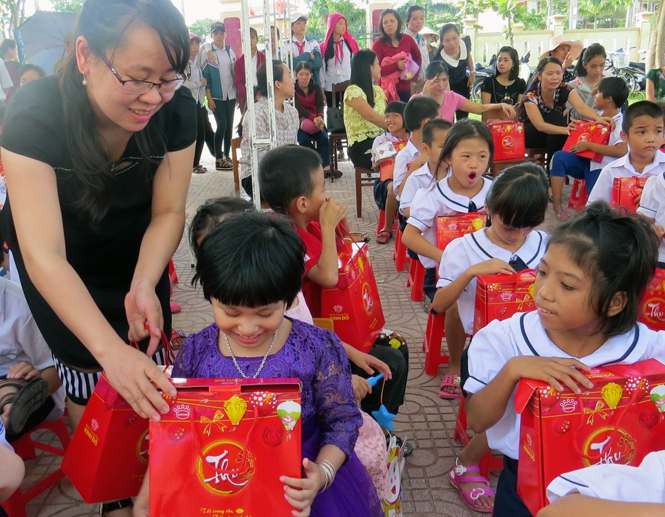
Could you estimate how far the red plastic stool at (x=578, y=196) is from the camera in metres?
5.62

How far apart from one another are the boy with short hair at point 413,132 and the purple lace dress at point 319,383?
304 centimetres

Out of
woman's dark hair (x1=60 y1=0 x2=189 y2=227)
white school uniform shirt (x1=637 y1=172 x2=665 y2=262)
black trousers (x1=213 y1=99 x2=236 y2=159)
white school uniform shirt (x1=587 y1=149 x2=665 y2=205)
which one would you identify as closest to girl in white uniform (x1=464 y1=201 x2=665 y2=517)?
woman's dark hair (x1=60 y1=0 x2=189 y2=227)

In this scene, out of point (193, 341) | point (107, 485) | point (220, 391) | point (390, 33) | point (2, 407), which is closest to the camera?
point (220, 391)

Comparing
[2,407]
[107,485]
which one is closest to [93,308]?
[107,485]

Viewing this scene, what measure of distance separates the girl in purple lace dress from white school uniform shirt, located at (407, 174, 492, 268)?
5.47 ft

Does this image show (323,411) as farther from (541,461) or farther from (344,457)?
(541,461)

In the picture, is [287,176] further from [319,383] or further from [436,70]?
[436,70]

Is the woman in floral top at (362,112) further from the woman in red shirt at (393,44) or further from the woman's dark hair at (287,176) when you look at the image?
the woman's dark hair at (287,176)

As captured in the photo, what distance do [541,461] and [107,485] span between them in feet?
3.55

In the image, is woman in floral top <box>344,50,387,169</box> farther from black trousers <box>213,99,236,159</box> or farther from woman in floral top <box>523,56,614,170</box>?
black trousers <box>213,99,236,159</box>

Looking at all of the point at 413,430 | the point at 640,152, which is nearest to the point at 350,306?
the point at 413,430

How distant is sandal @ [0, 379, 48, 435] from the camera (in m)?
1.89

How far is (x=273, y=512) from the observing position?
3.94 ft

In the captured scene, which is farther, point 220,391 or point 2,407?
point 2,407
